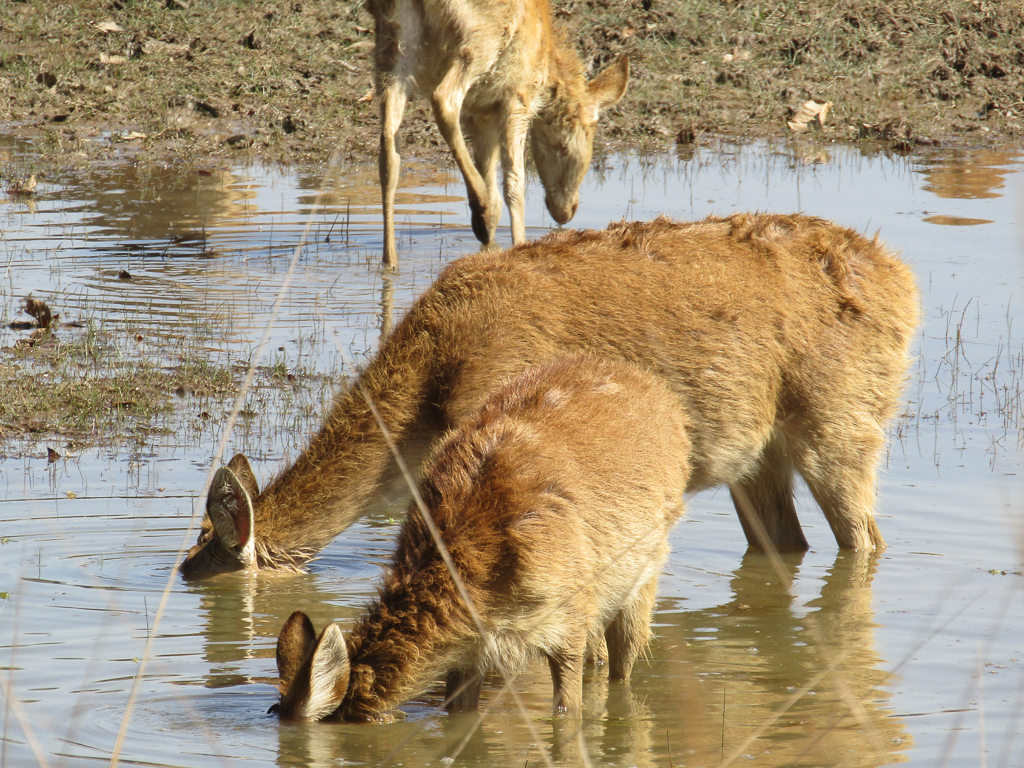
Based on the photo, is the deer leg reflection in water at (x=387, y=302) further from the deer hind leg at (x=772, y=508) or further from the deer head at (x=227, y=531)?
the deer head at (x=227, y=531)

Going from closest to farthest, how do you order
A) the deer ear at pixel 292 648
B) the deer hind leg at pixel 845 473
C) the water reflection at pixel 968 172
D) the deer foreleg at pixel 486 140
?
the deer ear at pixel 292 648, the deer hind leg at pixel 845 473, the deer foreleg at pixel 486 140, the water reflection at pixel 968 172

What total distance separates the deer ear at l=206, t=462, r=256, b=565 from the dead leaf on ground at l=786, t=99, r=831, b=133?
42.2 feet

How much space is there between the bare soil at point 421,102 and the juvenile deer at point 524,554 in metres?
11.2

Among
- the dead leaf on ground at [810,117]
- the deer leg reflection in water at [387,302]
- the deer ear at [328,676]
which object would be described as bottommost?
the deer ear at [328,676]

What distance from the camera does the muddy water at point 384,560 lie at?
4.96m

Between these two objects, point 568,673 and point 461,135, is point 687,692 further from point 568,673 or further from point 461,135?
point 461,135

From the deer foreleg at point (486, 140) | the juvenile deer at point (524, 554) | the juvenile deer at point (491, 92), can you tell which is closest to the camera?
the juvenile deer at point (524, 554)

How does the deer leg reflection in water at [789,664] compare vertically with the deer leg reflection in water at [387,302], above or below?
below

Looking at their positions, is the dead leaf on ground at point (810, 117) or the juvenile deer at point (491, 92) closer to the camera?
the juvenile deer at point (491, 92)

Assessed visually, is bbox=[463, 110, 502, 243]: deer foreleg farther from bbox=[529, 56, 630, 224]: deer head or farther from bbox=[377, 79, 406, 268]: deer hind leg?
bbox=[377, 79, 406, 268]: deer hind leg

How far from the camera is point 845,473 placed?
659cm

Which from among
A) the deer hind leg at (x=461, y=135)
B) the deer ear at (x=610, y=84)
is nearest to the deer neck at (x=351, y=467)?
the deer hind leg at (x=461, y=135)

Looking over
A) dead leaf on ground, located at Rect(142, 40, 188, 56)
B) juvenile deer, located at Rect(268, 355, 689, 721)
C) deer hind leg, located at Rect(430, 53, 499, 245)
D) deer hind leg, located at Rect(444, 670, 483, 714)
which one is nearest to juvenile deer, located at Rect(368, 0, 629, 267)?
deer hind leg, located at Rect(430, 53, 499, 245)

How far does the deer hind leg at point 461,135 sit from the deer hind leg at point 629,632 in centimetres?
546
